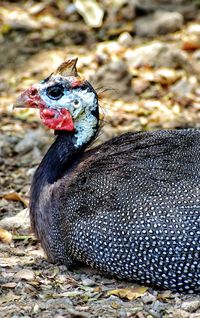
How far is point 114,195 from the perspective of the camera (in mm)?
5305

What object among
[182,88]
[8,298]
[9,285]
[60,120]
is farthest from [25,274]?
[182,88]

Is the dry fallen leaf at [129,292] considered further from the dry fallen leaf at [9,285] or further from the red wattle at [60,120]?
the red wattle at [60,120]

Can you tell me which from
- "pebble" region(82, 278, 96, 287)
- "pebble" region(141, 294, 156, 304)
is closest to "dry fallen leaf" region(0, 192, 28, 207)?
"pebble" region(82, 278, 96, 287)

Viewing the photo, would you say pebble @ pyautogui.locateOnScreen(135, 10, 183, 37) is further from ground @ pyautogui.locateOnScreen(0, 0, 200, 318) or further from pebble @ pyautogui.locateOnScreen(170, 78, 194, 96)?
pebble @ pyautogui.locateOnScreen(170, 78, 194, 96)

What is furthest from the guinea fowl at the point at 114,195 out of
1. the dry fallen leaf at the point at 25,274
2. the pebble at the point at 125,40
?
the pebble at the point at 125,40

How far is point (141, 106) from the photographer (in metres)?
8.67

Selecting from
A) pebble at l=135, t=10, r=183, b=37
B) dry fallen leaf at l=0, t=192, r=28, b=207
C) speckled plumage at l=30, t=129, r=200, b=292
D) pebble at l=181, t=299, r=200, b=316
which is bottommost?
pebble at l=181, t=299, r=200, b=316

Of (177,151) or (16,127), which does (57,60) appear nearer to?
(16,127)

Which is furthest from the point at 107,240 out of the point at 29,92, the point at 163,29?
→ the point at 163,29

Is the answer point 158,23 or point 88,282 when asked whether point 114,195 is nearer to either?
point 88,282

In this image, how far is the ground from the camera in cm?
504

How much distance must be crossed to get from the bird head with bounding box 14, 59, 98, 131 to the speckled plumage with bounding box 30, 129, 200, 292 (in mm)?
137

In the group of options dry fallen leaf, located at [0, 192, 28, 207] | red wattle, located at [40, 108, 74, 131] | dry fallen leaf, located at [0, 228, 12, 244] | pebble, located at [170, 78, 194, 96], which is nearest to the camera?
red wattle, located at [40, 108, 74, 131]

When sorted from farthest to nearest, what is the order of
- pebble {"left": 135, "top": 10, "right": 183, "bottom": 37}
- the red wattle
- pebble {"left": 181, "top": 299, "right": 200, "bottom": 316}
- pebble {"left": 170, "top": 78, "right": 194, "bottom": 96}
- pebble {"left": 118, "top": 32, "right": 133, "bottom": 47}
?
pebble {"left": 135, "top": 10, "right": 183, "bottom": 37} → pebble {"left": 118, "top": 32, "right": 133, "bottom": 47} → pebble {"left": 170, "top": 78, "right": 194, "bottom": 96} → the red wattle → pebble {"left": 181, "top": 299, "right": 200, "bottom": 316}
